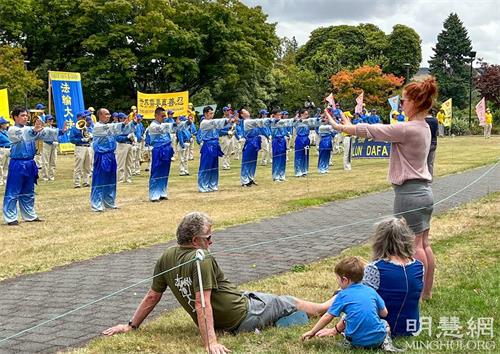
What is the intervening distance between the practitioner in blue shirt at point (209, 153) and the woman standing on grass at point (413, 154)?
10.9 metres

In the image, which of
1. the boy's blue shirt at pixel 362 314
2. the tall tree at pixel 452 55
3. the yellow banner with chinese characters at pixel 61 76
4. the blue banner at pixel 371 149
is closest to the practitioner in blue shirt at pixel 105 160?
the boy's blue shirt at pixel 362 314

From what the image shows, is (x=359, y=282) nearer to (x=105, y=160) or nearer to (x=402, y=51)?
(x=105, y=160)

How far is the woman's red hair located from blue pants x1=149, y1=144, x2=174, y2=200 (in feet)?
33.3

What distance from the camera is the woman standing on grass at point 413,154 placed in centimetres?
532

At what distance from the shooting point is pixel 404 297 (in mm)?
4742

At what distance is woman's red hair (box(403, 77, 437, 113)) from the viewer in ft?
17.4

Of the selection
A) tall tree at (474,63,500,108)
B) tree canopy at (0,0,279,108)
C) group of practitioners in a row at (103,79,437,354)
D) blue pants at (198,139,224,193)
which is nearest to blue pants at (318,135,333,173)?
blue pants at (198,139,224,193)

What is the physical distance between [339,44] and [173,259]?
55205 mm

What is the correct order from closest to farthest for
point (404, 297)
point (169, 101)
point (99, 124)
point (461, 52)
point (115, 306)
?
point (404, 297)
point (115, 306)
point (99, 124)
point (169, 101)
point (461, 52)

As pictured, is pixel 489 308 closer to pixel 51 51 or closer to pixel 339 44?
pixel 51 51

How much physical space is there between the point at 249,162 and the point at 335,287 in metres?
11.3

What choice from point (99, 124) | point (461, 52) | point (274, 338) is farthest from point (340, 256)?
point (461, 52)

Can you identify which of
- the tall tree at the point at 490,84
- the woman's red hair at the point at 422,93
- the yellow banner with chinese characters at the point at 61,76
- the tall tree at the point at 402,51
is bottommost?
the woman's red hair at the point at 422,93

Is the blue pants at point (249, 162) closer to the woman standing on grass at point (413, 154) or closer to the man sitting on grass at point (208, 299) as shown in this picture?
the woman standing on grass at point (413, 154)
